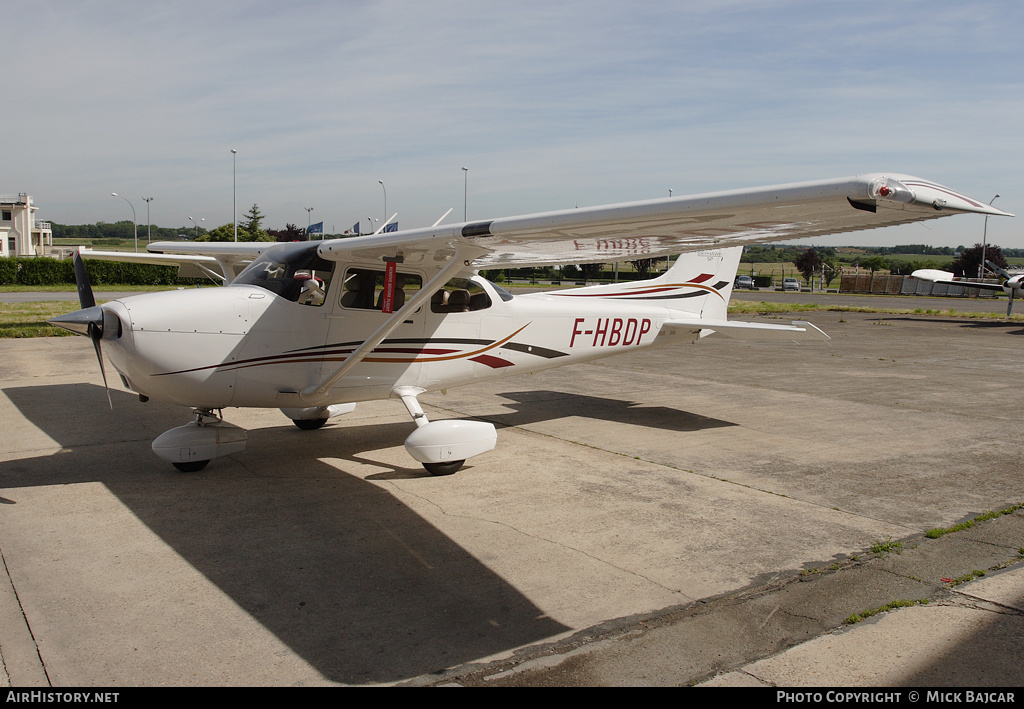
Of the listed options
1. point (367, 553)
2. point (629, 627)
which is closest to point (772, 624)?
point (629, 627)

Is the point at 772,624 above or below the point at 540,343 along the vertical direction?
below

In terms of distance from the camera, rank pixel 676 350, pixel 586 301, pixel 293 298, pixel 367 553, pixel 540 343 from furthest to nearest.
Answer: pixel 676 350 < pixel 586 301 < pixel 540 343 < pixel 293 298 < pixel 367 553

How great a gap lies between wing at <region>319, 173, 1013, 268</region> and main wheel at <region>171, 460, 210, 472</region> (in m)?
2.26

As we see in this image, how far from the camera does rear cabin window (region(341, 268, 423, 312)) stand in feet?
23.0

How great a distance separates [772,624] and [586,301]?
5760 mm

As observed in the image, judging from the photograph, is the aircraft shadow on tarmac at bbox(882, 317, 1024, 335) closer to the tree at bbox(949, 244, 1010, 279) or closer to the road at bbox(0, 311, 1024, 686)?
the road at bbox(0, 311, 1024, 686)

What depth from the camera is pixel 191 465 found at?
675 cm

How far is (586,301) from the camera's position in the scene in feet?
30.4

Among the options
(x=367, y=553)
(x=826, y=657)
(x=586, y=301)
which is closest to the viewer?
(x=826, y=657)

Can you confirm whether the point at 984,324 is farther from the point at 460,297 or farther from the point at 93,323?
the point at 93,323

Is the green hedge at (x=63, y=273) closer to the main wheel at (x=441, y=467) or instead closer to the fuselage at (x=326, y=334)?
the fuselage at (x=326, y=334)

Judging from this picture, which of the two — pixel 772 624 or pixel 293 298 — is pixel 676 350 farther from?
pixel 772 624

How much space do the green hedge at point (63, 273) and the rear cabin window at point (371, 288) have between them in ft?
133

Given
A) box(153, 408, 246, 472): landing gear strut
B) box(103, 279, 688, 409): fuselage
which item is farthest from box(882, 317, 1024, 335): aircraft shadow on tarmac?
box(153, 408, 246, 472): landing gear strut
